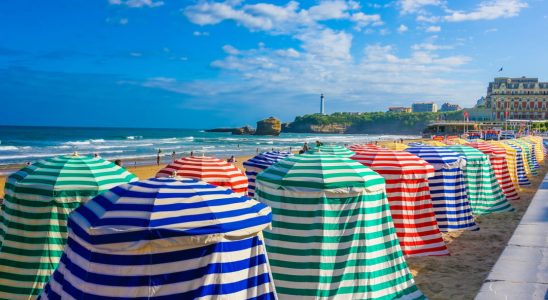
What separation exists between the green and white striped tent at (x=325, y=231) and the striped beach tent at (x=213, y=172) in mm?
2368

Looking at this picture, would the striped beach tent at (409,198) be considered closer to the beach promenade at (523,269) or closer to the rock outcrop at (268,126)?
the beach promenade at (523,269)

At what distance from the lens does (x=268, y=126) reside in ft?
468

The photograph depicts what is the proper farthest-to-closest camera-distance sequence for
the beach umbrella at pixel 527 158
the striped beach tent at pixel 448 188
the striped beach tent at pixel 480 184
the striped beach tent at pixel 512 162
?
the beach umbrella at pixel 527 158 < the striped beach tent at pixel 512 162 < the striped beach tent at pixel 480 184 < the striped beach tent at pixel 448 188

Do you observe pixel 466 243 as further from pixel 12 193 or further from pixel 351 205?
pixel 12 193

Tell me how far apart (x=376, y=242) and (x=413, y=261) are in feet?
9.64

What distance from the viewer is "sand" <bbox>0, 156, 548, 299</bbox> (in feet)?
23.5

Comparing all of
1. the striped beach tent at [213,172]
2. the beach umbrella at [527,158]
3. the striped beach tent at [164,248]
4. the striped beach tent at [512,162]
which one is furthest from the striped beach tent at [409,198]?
the beach umbrella at [527,158]

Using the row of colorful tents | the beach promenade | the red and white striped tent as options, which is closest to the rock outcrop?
the red and white striped tent

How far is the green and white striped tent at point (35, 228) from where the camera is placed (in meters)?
5.59

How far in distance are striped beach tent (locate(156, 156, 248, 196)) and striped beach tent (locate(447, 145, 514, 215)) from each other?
545cm

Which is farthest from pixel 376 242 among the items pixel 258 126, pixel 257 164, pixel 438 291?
pixel 258 126

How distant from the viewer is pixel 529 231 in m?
7.71

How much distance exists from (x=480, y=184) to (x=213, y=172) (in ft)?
23.7

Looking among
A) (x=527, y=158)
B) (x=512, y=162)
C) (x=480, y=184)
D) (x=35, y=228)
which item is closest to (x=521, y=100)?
(x=527, y=158)
